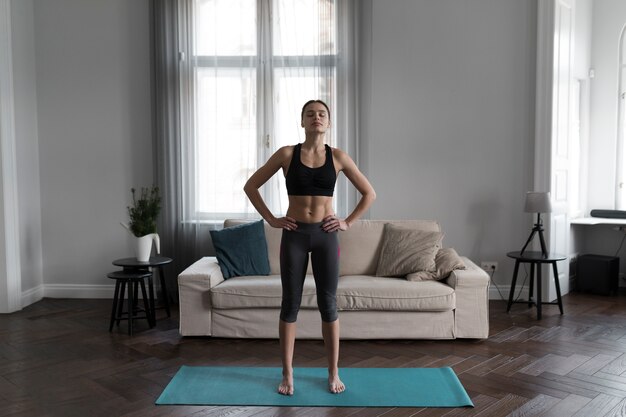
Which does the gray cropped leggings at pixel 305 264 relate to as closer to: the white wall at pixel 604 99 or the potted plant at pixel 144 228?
the potted plant at pixel 144 228

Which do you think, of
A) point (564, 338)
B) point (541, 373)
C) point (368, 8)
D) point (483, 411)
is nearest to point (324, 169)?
point (483, 411)

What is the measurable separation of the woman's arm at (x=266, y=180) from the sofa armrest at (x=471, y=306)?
5.14ft

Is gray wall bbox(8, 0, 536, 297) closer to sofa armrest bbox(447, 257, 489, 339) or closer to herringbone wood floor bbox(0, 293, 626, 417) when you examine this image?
herringbone wood floor bbox(0, 293, 626, 417)

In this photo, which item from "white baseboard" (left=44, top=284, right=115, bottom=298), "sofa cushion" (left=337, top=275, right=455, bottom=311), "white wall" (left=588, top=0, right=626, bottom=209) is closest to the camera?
"sofa cushion" (left=337, top=275, right=455, bottom=311)

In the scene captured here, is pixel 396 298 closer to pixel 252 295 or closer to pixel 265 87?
pixel 252 295

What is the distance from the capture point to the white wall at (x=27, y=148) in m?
5.25

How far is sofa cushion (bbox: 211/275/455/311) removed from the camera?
13.4ft

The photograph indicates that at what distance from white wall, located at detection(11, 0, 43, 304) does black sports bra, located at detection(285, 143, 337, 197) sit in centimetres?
324

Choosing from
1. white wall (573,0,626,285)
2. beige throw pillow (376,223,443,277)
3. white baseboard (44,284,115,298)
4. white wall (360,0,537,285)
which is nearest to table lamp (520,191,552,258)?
white wall (360,0,537,285)

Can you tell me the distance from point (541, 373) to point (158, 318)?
9.63 ft

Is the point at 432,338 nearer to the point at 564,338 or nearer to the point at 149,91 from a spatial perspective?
the point at 564,338

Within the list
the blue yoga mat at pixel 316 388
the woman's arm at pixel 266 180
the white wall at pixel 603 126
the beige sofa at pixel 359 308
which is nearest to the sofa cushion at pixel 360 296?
the beige sofa at pixel 359 308

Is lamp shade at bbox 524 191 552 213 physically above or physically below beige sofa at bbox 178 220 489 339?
above

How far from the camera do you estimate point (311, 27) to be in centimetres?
532
